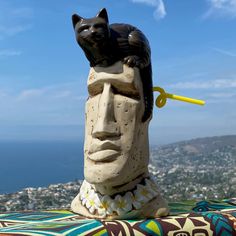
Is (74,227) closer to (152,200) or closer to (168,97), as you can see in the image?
(152,200)

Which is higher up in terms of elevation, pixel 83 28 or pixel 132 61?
pixel 83 28

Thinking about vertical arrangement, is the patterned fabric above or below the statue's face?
below

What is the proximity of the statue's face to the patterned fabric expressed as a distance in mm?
566

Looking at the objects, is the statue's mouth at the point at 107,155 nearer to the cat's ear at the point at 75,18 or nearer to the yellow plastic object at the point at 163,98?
the yellow plastic object at the point at 163,98

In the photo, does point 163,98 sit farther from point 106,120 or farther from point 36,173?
point 36,173

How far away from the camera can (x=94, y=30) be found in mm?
5027

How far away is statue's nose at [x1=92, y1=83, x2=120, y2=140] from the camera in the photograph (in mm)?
5000

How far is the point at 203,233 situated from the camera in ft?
15.1

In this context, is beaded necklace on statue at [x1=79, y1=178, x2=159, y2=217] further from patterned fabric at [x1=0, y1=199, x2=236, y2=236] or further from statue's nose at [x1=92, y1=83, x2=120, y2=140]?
statue's nose at [x1=92, y1=83, x2=120, y2=140]

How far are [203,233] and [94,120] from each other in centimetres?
175

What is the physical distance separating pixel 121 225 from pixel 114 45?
6.69 feet

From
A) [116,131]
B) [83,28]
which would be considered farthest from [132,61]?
[116,131]

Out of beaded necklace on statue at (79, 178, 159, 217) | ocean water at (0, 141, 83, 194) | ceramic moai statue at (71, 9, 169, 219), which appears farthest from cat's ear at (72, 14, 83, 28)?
ocean water at (0, 141, 83, 194)

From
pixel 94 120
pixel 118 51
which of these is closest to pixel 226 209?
pixel 94 120
